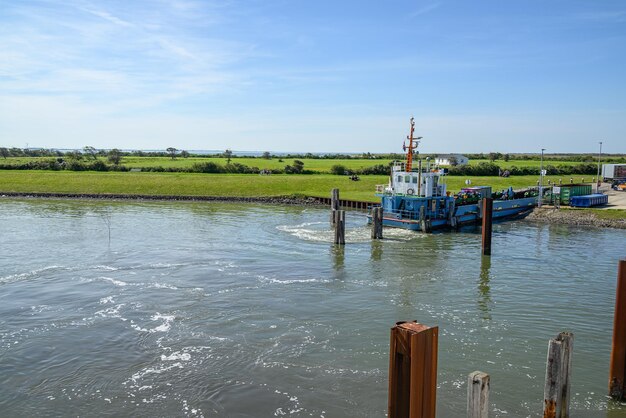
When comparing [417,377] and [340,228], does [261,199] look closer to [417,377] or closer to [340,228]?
[340,228]

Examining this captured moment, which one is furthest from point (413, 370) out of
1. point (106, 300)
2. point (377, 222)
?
point (377, 222)

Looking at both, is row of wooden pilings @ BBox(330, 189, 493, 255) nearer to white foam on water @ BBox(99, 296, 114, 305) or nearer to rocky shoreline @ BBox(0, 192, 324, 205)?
white foam on water @ BBox(99, 296, 114, 305)

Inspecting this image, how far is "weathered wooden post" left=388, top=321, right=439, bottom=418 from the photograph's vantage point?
26.3 ft

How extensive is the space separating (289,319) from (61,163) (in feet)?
270

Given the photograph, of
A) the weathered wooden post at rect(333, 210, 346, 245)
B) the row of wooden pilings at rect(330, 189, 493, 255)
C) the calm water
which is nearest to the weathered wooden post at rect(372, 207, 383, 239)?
the row of wooden pilings at rect(330, 189, 493, 255)

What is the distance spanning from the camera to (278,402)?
12500mm

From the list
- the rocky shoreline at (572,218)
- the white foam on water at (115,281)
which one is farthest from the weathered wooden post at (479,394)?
the rocky shoreline at (572,218)

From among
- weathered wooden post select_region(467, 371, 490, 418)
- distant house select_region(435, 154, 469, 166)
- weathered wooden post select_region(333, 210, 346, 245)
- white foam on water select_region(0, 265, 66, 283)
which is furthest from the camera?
distant house select_region(435, 154, 469, 166)

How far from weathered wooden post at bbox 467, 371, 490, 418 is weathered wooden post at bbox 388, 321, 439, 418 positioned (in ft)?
2.53

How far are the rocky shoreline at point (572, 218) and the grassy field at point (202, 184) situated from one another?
17.0m

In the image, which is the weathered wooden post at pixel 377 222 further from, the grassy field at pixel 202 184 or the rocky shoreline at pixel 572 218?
the grassy field at pixel 202 184

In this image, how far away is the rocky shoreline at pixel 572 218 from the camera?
135 feet

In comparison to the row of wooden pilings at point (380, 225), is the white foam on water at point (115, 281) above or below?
below

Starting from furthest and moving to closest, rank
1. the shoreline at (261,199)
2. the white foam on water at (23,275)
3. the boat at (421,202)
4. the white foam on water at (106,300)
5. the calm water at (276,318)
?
the shoreline at (261,199) → the boat at (421,202) → the white foam on water at (23,275) → the white foam on water at (106,300) → the calm water at (276,318)
